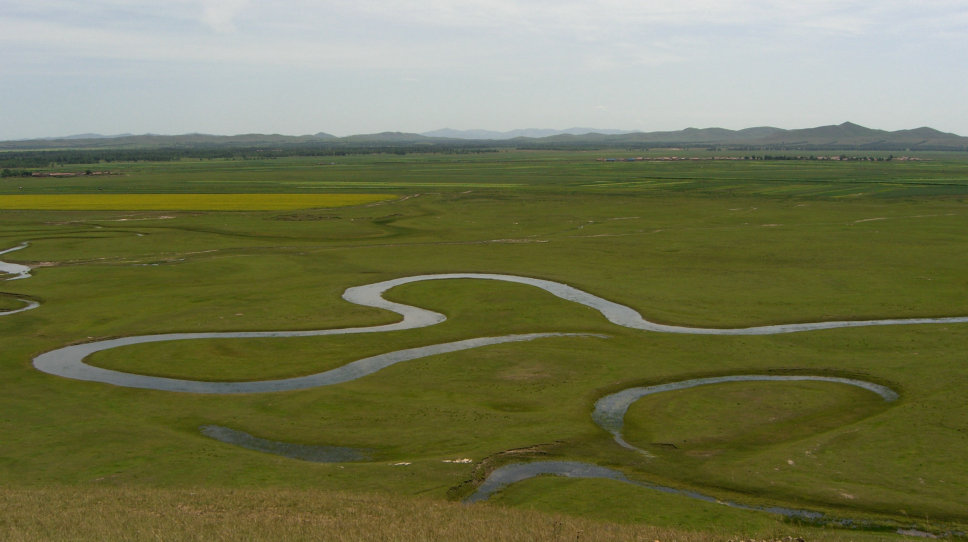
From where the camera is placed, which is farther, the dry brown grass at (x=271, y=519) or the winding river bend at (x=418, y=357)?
the winding river bend at (x=418, y=357)

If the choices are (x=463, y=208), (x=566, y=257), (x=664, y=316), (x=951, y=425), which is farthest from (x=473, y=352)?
(x=463, y=208)

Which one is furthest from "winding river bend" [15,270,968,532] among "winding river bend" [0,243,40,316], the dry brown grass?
"winding river bend" [0,243,40,316]

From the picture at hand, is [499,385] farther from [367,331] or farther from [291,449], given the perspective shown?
[367,331]

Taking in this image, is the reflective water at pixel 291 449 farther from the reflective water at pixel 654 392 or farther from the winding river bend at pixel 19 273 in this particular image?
the winding river bend at pixel 19 273

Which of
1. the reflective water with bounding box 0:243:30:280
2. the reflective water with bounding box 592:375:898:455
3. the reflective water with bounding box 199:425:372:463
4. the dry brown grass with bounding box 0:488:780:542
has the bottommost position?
the reflective water with bounding box 199:425:372:463

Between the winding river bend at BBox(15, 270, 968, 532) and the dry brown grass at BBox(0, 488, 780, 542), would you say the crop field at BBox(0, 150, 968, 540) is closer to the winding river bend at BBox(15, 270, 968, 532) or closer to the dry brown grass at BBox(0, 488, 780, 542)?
the dry brown grass at BBox(0, 488, 780, 542)

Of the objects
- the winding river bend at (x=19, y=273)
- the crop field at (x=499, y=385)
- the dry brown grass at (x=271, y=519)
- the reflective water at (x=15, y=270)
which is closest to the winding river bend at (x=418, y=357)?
the crop field at (x=499, y=385)

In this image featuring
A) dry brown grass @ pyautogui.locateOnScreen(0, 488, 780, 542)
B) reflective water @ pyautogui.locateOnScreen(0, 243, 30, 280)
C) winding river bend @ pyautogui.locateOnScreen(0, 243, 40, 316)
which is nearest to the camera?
dry brown grass @ pyautogui.locateOnScreen(0, 488, 780, 542)

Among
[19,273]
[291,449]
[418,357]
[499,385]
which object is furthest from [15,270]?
[499,385]
